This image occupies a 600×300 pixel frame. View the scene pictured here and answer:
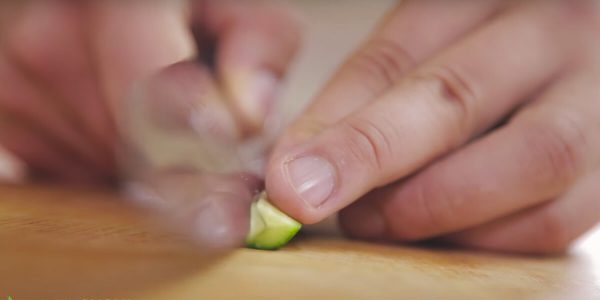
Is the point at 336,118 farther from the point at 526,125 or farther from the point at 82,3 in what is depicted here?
the point at 82,3

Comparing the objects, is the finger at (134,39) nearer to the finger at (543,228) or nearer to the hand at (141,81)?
the hand at (141,81)

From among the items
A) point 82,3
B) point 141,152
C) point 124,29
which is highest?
point 82,3

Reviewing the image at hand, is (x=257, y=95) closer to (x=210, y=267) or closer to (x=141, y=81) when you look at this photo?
(x=141, y=81)

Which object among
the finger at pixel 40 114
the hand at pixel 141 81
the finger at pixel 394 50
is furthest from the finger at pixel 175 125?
the finger at pixel 40 114

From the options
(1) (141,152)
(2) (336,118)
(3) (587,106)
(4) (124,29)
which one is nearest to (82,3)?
(4) (124,29)

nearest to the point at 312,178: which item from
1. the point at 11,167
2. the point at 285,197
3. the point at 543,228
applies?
the point at 285,197

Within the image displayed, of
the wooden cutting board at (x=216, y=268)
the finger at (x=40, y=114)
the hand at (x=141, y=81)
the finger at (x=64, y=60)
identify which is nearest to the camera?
the wooden cutting board at (x=216, y=268)

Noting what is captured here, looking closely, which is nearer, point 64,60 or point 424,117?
point 424,117
